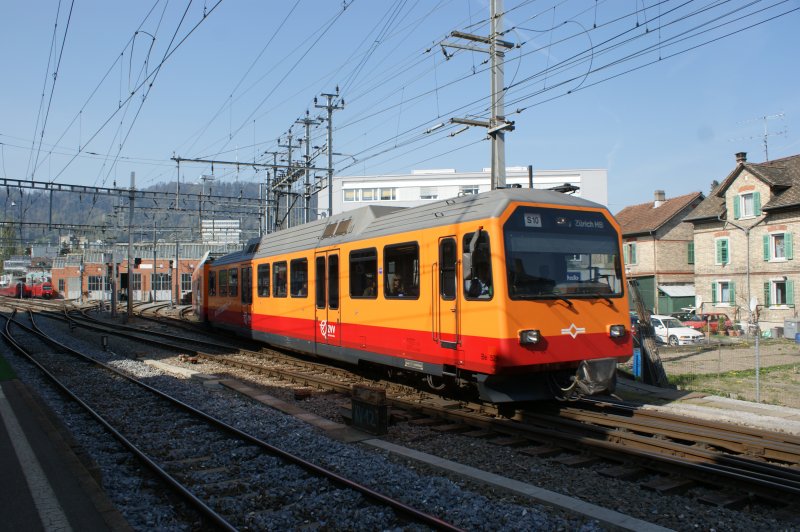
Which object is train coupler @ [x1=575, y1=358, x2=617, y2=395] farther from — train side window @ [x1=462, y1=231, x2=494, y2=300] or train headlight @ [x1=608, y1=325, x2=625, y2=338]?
train side window @ [x1=462, y1=231, x2=494, y2=300]

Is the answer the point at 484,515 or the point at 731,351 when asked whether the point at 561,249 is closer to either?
the point at 484,515

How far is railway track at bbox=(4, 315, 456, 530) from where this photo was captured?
5.64 meters

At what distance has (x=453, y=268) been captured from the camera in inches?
369

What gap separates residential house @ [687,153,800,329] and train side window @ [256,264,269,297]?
74.7 feet

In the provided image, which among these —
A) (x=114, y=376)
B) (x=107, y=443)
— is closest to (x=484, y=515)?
(x=107, y=443)

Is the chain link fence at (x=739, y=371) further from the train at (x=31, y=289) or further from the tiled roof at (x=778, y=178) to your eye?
the train at (x=31, y=289)

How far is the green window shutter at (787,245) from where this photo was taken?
102ft

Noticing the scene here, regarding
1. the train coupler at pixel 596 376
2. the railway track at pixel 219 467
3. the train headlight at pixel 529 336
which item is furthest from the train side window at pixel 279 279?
the train coupler at pixel 596 376

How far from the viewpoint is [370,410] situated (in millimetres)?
8516

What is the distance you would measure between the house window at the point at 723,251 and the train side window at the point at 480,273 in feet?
104

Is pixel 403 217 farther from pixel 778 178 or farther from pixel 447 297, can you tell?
pixel 778 178

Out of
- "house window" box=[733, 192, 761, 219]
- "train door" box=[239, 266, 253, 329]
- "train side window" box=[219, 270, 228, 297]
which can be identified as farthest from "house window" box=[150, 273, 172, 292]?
"house window" box=[733, 192, 761, 219]

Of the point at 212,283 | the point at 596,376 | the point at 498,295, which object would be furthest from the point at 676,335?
the point at 498,295

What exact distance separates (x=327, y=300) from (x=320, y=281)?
2.06 feet
